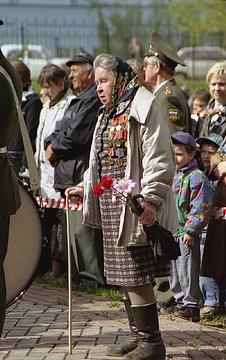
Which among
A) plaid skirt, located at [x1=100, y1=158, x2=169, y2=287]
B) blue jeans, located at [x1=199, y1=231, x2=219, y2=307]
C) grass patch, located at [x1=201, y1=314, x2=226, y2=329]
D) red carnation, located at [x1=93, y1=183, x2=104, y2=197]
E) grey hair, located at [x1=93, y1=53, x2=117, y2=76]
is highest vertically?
grey hair, located at [x1=93, y1=53, x2=117, y2=76]

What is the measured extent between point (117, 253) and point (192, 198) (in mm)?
1418

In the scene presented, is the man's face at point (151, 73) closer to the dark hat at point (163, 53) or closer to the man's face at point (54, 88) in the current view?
the dark hat at point (163, 53)

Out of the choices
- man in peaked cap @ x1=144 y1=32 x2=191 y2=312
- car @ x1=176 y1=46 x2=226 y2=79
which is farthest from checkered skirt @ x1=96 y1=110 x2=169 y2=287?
car @ x1=176 y1=46 x2=226 y2=79

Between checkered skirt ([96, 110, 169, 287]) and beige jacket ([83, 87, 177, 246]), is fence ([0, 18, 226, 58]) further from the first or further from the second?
beige jacket ([83, 87, 177, 246])

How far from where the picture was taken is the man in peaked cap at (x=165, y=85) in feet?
27.5

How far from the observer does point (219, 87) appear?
864 cm

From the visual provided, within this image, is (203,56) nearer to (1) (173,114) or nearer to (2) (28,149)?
(1) (173,114)

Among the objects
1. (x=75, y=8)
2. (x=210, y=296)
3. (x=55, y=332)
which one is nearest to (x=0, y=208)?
(x=55, y=332)

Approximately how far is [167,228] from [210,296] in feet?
6.00

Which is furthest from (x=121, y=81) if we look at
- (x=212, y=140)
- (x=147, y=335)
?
(x=212, y=140)

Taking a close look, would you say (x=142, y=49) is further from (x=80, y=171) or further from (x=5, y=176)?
(x=5, y=176)

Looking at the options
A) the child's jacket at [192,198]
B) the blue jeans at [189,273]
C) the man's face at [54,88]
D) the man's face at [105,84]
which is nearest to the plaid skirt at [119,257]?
the man's face at [105,84]

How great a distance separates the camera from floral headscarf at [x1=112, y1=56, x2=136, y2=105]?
6.41 metres

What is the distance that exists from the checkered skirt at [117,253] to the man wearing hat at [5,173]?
60 cm
